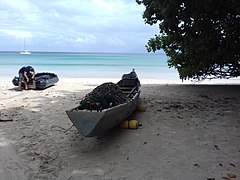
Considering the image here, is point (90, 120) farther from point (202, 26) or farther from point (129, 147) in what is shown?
point (202, 26)

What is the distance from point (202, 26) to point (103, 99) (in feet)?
15.9

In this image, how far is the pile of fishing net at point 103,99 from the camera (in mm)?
5262

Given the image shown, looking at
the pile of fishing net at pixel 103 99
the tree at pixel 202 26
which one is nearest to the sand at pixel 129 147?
the pile of fishing net at pixel 103 99

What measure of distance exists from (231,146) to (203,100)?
15.0 feet

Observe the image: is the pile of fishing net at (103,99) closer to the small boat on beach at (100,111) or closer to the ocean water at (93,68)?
the small boat on beach at (100,111)

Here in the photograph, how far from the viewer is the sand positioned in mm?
4258

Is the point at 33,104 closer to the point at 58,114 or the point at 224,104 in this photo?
the point at 58,114

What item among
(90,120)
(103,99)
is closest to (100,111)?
(90,120)

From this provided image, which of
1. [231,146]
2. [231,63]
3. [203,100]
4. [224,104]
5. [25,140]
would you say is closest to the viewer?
[231,146]

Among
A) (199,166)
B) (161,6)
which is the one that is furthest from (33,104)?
(199,166)

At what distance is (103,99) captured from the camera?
553 cm

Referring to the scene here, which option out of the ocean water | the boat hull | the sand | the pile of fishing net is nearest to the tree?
the sand

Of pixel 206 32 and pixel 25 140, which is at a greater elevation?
pixel 206 32

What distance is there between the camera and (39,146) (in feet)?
17.3
